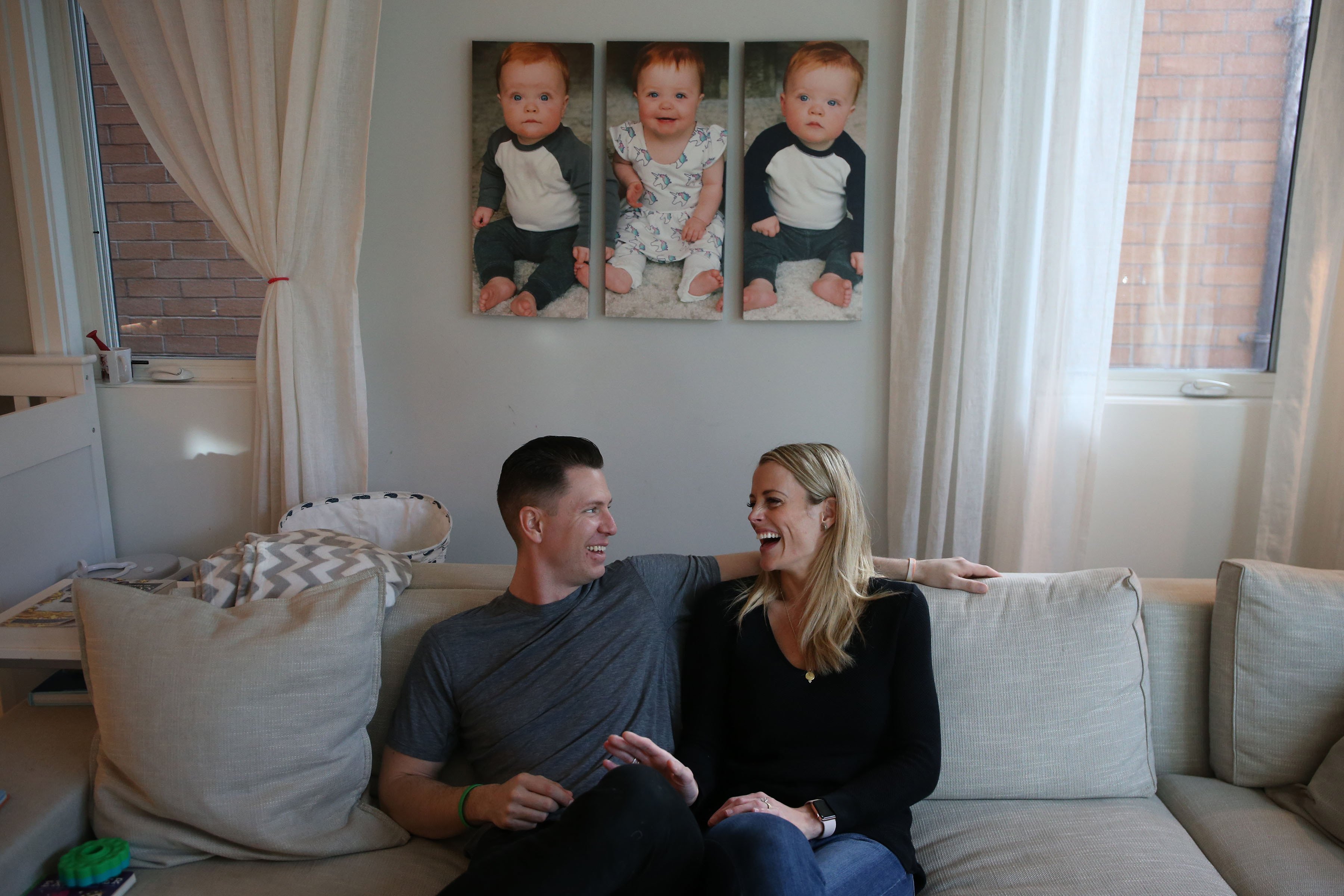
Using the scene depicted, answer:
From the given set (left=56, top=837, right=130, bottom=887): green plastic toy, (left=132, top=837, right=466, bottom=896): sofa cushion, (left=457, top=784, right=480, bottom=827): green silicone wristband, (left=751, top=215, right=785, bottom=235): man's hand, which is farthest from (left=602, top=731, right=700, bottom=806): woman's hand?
(left=751, top=215, right=785, bottom=235): man's hand

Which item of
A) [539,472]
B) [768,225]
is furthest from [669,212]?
[539,472]

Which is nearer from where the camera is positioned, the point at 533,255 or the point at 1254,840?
the point at 1254,840

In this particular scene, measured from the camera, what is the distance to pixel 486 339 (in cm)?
294

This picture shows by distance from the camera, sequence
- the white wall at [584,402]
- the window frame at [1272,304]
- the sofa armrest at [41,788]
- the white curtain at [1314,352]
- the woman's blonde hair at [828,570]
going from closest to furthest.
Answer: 1. the sofa armrest at [41,788]
2. the woman's blonde hair at [828,570]
3. the white curtain at [1314,352]
4. the window frame at [1272,304]
5. the white wall at [584,402]

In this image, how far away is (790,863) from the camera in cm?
138

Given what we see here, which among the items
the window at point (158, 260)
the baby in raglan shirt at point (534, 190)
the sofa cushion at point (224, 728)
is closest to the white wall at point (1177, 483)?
the baby in raglan shirt at point (534, 190)

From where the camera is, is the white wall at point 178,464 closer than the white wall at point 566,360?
No

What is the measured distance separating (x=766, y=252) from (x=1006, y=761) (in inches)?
64.1

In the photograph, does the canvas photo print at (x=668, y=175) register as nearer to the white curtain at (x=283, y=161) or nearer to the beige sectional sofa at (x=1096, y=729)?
the white curtain at (x=283, y=161)

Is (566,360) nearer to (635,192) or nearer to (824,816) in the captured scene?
(635,192)

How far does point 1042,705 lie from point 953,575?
29 cm

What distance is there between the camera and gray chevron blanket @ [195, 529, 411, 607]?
6.09 feet

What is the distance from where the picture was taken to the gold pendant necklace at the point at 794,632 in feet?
5.51

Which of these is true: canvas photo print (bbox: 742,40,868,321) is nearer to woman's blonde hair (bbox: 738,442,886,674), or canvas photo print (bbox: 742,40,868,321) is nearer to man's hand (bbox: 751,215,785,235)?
man's hand (bbox: 751,215,785,235)
